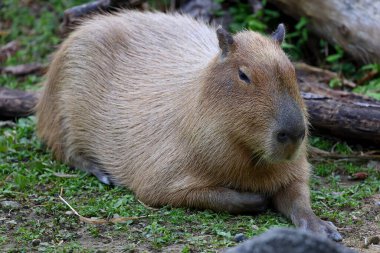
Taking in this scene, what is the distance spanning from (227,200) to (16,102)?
9.92 feet

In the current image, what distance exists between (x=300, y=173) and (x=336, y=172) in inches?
40.4

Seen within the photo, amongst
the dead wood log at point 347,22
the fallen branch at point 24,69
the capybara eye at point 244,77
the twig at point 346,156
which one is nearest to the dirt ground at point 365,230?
the twig at point 346,156

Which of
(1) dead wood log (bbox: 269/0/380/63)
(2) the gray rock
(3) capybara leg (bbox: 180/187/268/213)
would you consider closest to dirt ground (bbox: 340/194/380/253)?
(3) capybara leg (bbox: 180/187/268/213)

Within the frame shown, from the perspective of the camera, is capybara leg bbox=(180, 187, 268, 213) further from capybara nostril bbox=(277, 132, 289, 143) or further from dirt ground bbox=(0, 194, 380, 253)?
capybara nostril bbox=(277, 132, 289, 143)

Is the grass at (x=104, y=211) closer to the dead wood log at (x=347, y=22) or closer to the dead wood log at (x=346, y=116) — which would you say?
the dead wood log at (x=346, y=116)

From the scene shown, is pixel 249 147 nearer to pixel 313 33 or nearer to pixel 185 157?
pixel 185 157

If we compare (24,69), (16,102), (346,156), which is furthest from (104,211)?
(24,69)

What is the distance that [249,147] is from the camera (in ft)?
16.1

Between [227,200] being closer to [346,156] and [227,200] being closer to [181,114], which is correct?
[181,114]

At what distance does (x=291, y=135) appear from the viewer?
181 inches

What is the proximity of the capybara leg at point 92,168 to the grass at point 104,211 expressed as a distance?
5cm

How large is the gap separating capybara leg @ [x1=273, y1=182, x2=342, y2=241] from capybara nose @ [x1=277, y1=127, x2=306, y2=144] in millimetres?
541

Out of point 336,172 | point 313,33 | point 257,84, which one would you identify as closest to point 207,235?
point 257,84

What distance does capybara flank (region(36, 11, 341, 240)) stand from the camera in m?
4.80
